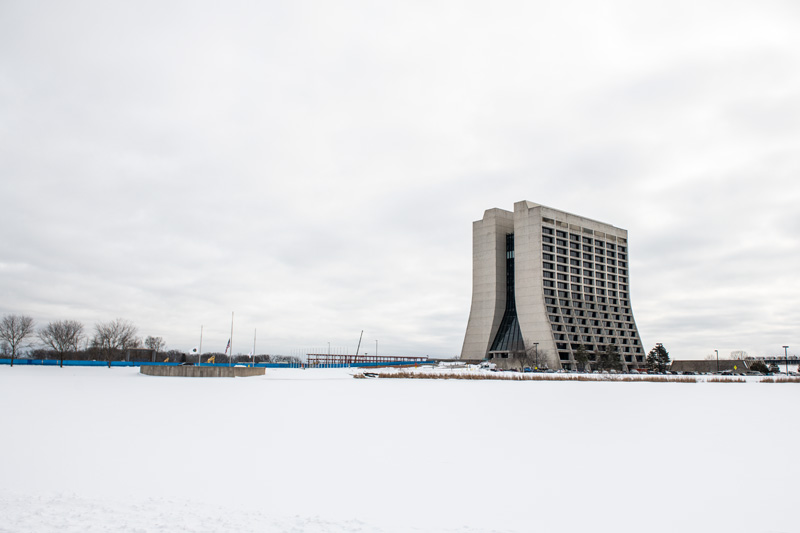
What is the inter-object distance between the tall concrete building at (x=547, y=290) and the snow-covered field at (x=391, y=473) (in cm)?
10833

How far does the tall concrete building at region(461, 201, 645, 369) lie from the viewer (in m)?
134

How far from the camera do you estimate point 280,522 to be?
30.3 feet

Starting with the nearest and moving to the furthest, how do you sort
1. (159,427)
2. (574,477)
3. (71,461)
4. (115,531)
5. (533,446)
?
(115,531) → (574,477) → (71,461) → (533,446) → (159,427)

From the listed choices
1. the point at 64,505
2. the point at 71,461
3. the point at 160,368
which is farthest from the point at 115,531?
the point at 160,368

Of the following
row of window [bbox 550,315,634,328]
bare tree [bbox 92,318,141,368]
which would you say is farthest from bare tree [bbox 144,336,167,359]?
row of window [bbox 550,315,634,328]

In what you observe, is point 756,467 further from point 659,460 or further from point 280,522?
point 280,522

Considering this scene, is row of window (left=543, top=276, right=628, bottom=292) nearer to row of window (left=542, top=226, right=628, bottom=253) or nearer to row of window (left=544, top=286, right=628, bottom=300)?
row of window (left=544, top=286, right=628, bottom=300)

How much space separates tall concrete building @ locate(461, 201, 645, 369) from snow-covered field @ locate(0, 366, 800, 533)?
10833cm

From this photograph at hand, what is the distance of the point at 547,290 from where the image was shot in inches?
5423

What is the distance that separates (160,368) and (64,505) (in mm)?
57310

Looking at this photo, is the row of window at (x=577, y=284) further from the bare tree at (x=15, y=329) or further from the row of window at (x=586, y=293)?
the bare tree at (x=15, y=329)

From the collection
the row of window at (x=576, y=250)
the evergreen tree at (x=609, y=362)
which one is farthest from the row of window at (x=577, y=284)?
the evergreen tree at (x=609, y=362)

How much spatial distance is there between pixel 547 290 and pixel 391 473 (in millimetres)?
129905

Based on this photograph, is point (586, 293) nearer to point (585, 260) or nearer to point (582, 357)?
point (585, 260)
